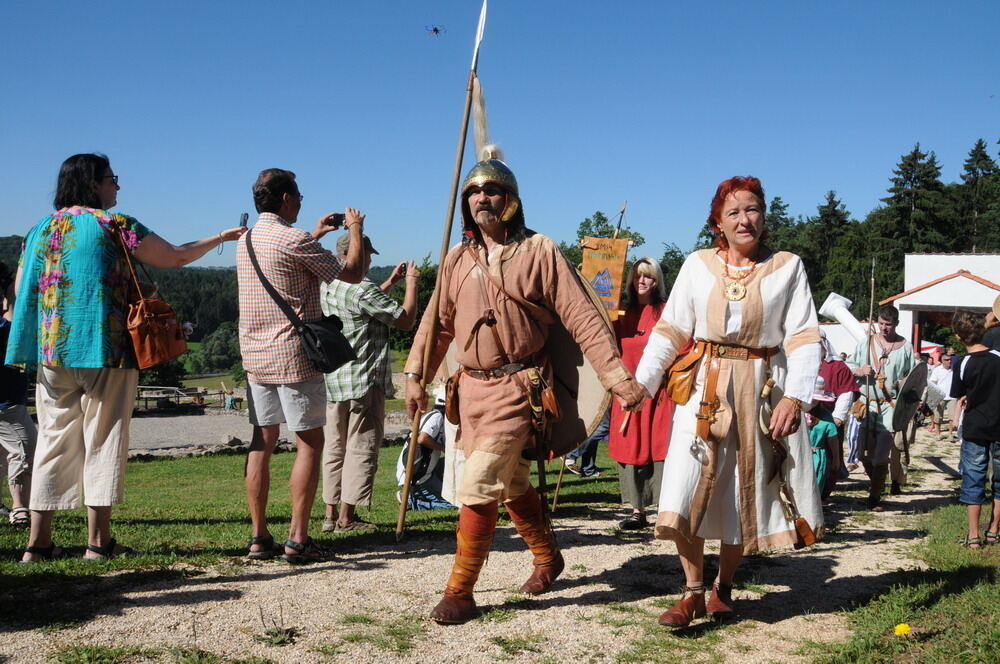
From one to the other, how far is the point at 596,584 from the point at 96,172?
11.5 feet

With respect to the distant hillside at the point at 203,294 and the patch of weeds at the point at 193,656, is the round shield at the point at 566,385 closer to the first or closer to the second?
the patch of weeds at the point at 193,656

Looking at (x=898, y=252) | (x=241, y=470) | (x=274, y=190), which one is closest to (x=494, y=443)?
(x=274, y=190)

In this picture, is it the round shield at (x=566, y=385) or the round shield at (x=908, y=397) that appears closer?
the round shield at (x=566, y=385)

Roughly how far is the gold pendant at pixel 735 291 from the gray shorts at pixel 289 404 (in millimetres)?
2265

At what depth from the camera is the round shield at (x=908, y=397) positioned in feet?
27.4

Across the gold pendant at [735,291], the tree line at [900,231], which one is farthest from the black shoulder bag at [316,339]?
the tree line at [900,231]

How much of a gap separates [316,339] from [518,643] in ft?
6.29

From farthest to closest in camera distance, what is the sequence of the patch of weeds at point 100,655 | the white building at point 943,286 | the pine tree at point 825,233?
the pine tree at point 825,233
the white building at point 943,286
the patch of weeds at point 100,655

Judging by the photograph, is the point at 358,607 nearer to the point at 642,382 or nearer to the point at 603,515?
the point at 642,382

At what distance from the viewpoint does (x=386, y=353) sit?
6121mm

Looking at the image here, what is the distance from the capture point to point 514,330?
4.12m

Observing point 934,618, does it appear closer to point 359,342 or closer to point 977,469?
point 977,469

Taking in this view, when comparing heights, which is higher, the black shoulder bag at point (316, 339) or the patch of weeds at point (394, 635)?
the black shoulder bag at point (316, 339)

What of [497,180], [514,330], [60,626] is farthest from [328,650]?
[497,180]
